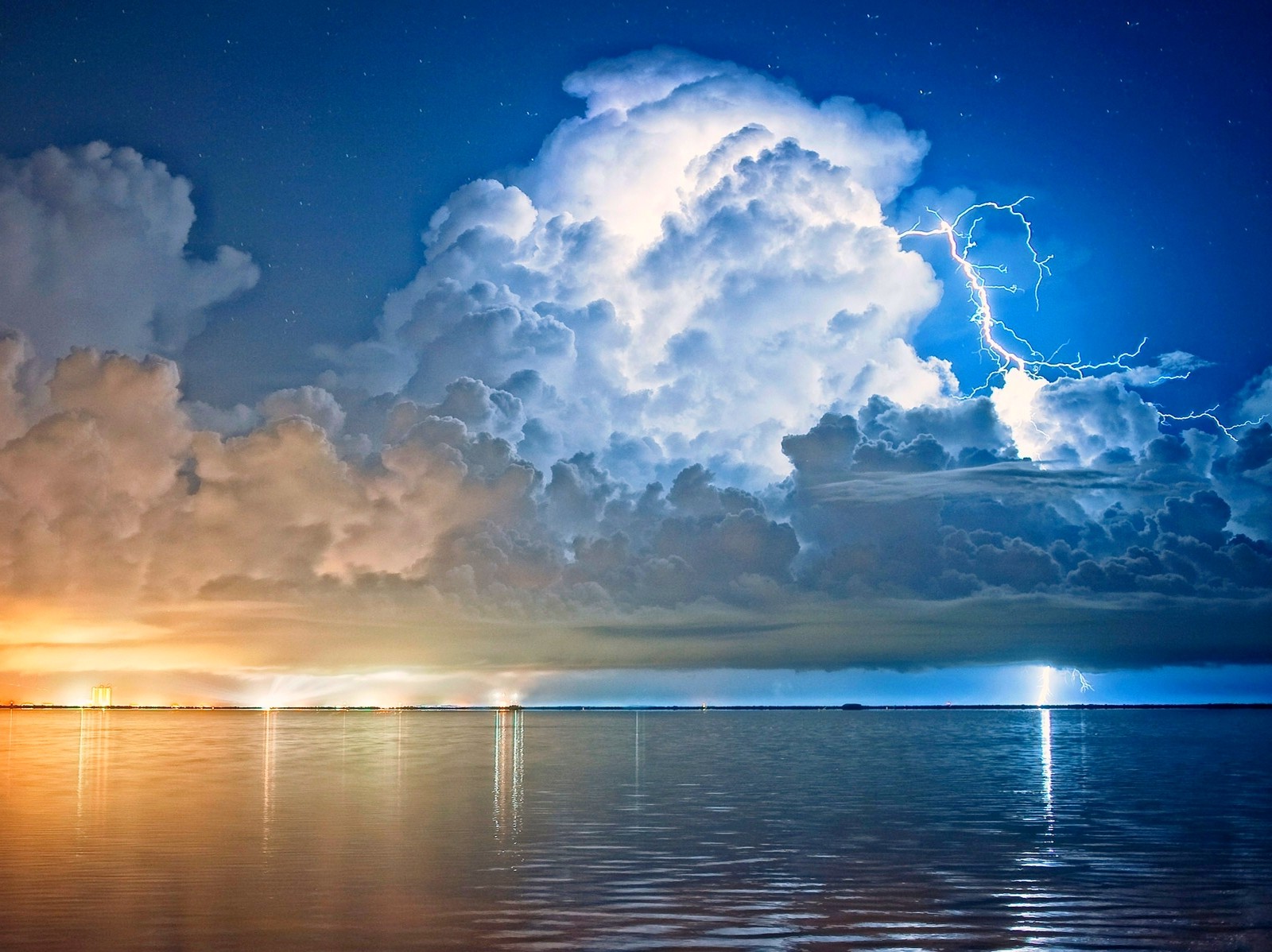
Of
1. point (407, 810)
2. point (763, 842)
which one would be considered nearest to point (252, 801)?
point (407, 810)

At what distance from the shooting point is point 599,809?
193ft

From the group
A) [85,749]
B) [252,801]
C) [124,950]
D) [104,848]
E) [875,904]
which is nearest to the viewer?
[124,950]

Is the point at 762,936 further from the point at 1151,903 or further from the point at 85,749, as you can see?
the point at 85,749

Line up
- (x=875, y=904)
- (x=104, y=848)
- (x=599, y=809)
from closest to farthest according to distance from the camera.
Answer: (x=875, y=904)
(x=104, y=848)
(x=599, y=809)

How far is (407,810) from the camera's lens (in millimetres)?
58469

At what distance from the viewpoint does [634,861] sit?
41.2m

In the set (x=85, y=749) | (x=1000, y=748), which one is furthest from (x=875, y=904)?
(x=85, y=749)

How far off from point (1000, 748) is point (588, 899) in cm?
11655

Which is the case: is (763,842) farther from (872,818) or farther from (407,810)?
(407,810)

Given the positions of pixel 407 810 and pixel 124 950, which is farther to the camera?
pixel 407 810

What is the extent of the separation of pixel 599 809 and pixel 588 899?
25.8 m

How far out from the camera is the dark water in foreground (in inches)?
1152

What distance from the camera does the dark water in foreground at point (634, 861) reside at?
2927 centimetres

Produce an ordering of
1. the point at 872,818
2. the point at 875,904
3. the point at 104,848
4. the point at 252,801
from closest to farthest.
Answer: the point at 875,904
the point at 104,848
the point at 872,818
the point at 252,801
